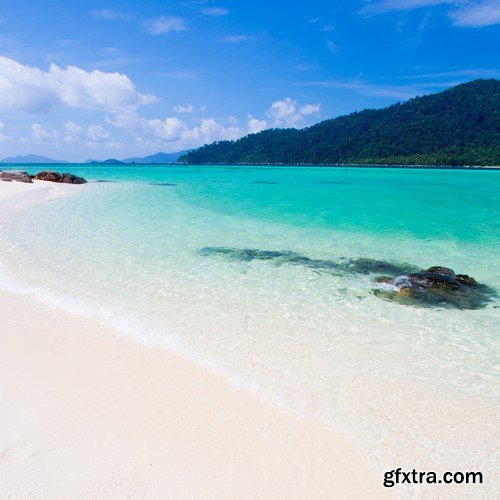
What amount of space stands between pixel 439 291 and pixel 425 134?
537 ft

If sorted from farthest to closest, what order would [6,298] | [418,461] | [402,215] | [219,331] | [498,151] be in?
1. [498,151]
2. [402,215]
3. [6,298]
4. [219,331]
5. [418,461]

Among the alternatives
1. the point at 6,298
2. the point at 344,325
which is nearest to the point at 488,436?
the point at 344,325

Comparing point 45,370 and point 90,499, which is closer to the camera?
Result: point 90,499

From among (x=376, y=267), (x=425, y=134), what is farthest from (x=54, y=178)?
(x=425, y=134)

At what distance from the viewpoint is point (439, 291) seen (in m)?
9.00

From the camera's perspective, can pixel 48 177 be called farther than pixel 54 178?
No

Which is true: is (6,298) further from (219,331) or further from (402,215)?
(402,215)

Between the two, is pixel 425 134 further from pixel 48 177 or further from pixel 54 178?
pixel 48 177

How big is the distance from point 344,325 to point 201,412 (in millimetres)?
3651

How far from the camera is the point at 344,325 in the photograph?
7234 mm

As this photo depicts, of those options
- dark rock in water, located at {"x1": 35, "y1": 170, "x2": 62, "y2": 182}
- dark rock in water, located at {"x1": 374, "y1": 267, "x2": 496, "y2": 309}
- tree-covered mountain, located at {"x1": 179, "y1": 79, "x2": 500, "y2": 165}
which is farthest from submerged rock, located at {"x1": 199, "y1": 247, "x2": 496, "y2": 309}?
tree-covered mountain, located at {"x1": 179, "y1": 79, "x2": 500, "y2": 165}

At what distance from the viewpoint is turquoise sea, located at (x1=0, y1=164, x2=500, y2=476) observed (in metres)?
4.75

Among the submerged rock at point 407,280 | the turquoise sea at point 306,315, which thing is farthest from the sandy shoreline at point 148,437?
the submerged rock at point 407,280

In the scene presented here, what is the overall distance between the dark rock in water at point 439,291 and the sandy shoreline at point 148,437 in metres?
5.26
